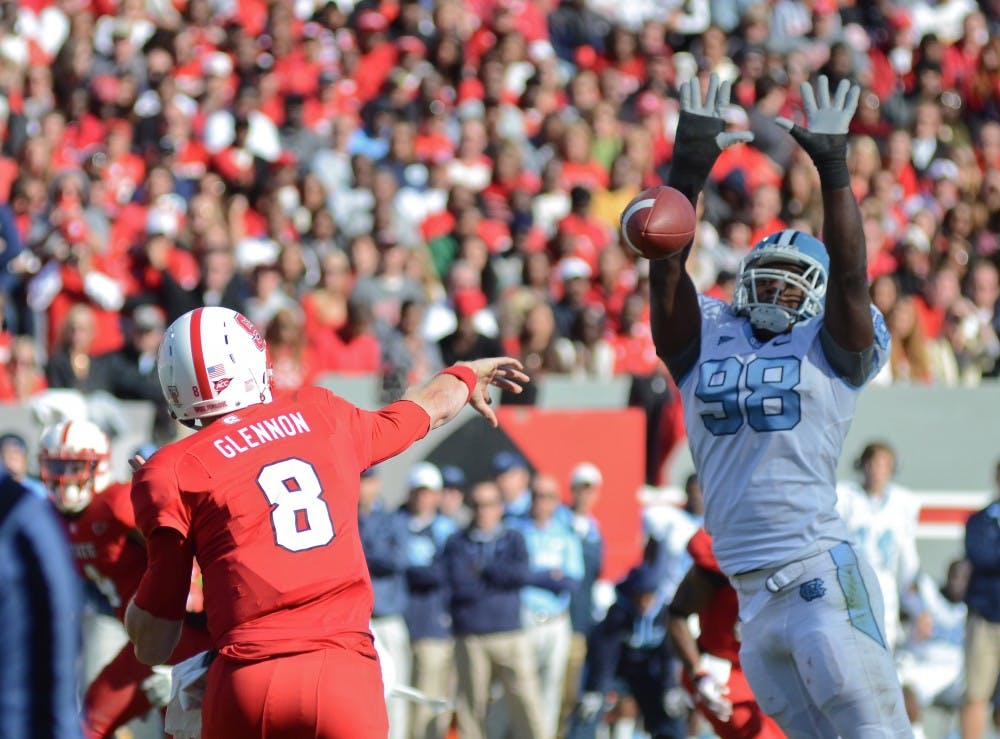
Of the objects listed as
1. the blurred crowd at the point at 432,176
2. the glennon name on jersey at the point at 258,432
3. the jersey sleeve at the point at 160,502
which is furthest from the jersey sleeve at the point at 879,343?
the blurred crowd at the point at 432,176

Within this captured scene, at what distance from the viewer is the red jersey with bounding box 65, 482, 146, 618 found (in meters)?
6.10

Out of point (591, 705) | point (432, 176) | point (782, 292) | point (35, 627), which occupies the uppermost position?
point (432, 176)

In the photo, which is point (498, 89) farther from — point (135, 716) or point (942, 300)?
point (135, 716)

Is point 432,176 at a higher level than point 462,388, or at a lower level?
higher

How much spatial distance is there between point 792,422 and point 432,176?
7922 mm

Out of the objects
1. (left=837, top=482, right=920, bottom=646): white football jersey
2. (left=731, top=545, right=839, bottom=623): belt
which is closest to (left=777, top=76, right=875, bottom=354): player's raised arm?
(left=731, top=545, right=839, bottom=623): belt

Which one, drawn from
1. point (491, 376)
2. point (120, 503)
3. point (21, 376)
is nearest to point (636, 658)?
point (120, 503)

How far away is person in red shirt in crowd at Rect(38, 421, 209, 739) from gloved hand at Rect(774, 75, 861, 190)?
9.04ft

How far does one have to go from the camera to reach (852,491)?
363 inches

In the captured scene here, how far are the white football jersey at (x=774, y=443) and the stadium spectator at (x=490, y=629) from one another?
395cm

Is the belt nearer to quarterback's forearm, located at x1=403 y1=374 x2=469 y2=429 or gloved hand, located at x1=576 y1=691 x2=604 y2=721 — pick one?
quarterback's forearm, located at x1=403 y1=374 x2=469 y2=429

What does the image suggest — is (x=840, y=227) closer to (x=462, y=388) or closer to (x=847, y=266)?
(x=847, y=266)

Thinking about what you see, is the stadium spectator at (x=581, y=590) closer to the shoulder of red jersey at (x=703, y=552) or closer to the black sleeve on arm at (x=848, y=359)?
the shoulder of red jersey at (x=703, y=552)

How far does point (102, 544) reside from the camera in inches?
243
